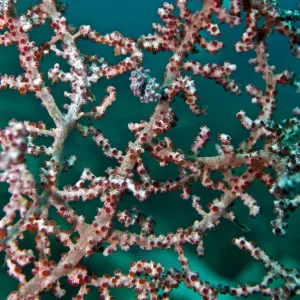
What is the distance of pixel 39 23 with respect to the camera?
3529 mm

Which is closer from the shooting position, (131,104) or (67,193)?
(67,193)

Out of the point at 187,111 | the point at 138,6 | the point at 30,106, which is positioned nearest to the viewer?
the point at 30,106

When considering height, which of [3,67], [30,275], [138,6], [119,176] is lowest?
[30,275]

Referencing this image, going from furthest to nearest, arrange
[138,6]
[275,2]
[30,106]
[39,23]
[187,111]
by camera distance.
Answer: [138,6] → [187,111] → [30,106] → [39,23] → [275,2]

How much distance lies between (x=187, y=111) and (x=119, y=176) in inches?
54.8

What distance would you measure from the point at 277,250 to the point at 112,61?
283cm

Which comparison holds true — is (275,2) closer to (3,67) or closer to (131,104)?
(131,104)

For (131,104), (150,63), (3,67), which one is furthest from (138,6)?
(3,67)

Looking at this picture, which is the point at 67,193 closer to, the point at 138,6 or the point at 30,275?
the point at 30,275

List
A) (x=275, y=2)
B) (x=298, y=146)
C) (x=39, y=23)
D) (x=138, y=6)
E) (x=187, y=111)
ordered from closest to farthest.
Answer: (x=298, y=146), (x=275, y=2), (x=39, y=23), (x=187, y=111), (x=138, y=6)

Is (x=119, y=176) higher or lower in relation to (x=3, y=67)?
lower

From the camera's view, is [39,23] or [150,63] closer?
[39,23]

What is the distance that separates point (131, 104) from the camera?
13.6ft

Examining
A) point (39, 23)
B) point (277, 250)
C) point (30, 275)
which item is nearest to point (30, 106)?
point (39, 23)
